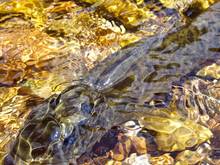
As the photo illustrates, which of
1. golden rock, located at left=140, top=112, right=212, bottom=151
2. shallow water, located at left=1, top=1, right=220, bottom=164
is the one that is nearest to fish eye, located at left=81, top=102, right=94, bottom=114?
shallow water, located at left=1, top=1, right=220, bottom=164

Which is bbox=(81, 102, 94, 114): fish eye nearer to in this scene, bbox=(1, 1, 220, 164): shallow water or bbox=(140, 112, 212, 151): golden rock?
bbox=(1, 1, 220, 164): shallow water

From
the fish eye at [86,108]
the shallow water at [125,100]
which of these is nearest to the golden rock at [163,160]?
the shallow water at [125,100]

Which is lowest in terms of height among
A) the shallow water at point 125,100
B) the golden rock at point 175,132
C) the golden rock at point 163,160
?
the golden rock at point 163,160

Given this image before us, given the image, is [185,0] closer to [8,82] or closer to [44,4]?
[44,4]

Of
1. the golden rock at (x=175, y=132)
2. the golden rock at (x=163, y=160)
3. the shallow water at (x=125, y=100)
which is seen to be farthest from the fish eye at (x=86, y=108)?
the golden rock at (x=163, y=160)

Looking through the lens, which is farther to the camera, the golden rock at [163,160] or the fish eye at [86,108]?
the golden rock at [163,160]

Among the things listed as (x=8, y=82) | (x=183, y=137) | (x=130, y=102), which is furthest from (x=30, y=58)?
(x=183, y=137)

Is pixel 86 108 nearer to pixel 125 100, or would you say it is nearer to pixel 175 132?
pixel 125 100

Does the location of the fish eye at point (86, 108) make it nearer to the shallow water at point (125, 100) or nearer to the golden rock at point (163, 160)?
the shallow water at point (125, 100)

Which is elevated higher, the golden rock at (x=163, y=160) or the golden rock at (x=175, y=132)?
the golden rock at (x=175, y=132)

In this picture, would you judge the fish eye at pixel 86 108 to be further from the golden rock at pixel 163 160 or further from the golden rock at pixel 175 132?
the golden rock at pixel 163 160
